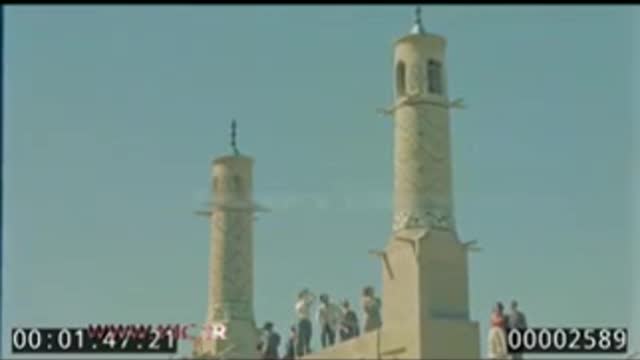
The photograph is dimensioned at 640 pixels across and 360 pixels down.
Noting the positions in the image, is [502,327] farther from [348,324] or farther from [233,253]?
[233,253]

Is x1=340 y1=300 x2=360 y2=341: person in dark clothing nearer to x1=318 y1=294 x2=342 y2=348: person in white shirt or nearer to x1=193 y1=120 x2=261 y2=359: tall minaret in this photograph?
x1=318 y1=294 x2=342 y2=348: person in white shirt

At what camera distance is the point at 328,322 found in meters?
29.6

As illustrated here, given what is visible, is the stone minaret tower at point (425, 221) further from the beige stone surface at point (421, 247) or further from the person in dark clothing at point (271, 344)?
the person in dark clothing at point (271, 344)

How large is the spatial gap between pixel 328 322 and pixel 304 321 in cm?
71

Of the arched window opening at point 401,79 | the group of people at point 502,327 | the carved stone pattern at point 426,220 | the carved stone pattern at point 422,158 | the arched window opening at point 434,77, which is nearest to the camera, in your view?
the group of people at point 502,327

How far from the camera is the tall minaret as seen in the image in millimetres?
38438

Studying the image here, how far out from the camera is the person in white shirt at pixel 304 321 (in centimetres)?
2994

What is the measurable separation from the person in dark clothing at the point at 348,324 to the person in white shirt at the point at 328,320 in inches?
4.0

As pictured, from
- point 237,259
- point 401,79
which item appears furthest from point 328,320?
point 237,259

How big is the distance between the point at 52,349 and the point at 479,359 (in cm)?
934

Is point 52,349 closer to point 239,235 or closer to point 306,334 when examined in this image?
point 306,334

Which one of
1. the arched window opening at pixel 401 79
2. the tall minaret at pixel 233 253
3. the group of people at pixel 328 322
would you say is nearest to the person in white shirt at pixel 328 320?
the group of people at pixel 328 322

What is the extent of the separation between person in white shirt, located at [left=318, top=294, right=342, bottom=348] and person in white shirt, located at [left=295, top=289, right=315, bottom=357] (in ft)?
1.24

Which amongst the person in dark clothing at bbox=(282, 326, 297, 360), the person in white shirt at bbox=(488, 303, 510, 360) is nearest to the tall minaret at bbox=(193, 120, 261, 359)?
the person in dark clothing at bbox=(282, 326, 297, 360)
